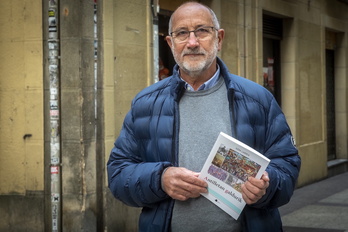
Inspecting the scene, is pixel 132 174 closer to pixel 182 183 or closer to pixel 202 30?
pixel 182 183

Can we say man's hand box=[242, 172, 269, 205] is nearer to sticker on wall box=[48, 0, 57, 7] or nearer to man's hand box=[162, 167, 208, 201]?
man's hand box=[162, 167, 208, 201]

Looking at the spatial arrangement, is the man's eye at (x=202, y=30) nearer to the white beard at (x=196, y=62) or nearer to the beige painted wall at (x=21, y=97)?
the white beard at (x=196, y=62)

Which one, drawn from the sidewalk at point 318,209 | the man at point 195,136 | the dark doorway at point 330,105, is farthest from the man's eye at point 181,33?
the dark doorway at point 330,105

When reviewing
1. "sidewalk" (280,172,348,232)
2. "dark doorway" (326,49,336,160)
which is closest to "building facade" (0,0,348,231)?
"sidewalk" (280,172,348,232)

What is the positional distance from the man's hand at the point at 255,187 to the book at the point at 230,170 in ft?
0.07

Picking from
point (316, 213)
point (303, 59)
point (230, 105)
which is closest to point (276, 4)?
point (303, 59)

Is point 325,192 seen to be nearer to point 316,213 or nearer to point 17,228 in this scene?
point 316,213

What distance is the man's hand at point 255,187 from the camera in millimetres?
2973

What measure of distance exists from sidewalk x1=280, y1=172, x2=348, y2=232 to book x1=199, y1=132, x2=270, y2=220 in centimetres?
628

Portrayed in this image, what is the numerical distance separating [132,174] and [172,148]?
0.21 meters

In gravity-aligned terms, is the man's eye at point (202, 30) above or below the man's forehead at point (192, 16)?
below

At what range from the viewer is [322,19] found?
626 inches

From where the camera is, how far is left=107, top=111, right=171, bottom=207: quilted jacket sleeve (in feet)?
10.3

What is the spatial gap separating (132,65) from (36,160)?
1.65m
